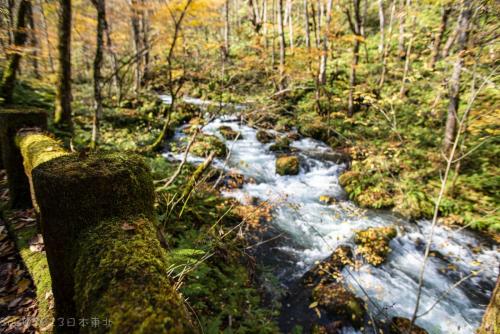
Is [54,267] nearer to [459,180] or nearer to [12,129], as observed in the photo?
[12,129]

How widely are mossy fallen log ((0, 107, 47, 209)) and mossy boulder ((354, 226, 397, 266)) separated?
7.02 meters

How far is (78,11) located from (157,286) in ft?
71.2

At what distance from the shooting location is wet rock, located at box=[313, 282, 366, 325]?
491cm

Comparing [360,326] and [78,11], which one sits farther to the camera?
[78,11]

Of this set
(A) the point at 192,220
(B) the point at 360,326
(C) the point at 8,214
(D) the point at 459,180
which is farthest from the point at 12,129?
(D) the point at 459,180

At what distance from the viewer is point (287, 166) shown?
10406mm

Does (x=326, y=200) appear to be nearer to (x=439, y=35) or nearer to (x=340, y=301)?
(x=340, y=301)

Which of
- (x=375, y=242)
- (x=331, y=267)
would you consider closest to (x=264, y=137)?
(x=375, y=242)

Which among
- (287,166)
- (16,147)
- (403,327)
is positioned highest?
(16,147)

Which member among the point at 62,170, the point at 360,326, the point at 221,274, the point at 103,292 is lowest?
the point at 360,326

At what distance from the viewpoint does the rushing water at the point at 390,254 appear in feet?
17.6

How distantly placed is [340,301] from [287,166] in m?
5.98

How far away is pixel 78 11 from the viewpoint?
16.7 metres

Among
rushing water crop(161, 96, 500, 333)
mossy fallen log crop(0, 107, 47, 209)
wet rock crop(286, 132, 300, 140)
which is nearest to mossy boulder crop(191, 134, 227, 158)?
rushing water crop(161, 96, 500, 333)
